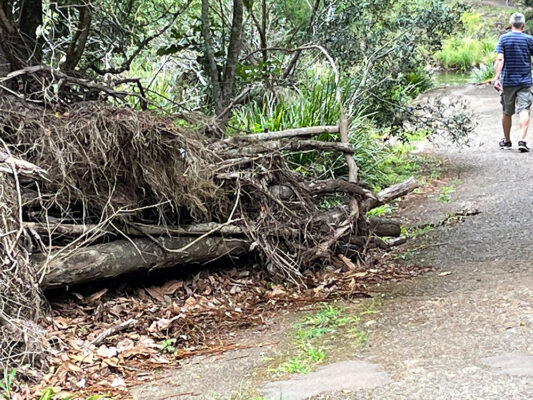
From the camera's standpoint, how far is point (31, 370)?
3453 millimetres

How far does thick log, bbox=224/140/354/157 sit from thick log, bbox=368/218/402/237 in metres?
0.70

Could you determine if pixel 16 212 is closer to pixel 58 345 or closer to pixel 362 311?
pixel 58 345

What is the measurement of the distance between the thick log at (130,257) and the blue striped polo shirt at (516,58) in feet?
19.7

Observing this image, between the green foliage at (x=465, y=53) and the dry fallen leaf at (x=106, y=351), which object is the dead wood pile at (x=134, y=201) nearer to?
the dry fallen leaf at (x=106, y=351)

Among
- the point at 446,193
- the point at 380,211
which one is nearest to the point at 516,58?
the point at 446,193

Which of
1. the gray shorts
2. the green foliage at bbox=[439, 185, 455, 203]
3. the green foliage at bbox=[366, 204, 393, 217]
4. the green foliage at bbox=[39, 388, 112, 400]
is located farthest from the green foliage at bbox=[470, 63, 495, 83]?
the green foliage at bbox=[39, 388, 112, 400]

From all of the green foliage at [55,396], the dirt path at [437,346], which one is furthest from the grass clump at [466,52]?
the green foliage at [55,396]

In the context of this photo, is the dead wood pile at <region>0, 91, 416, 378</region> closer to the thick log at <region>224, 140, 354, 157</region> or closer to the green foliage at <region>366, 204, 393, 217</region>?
the thick log at <region>224, 140, 354, 157</region>

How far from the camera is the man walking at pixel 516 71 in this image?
926 centimetres

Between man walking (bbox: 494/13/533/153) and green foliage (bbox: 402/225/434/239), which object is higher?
man walking (bbox: 494/13/533/153)

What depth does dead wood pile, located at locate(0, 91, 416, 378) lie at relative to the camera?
13.5ft

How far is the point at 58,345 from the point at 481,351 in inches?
96.5

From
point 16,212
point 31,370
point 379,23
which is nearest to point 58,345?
point 31,370

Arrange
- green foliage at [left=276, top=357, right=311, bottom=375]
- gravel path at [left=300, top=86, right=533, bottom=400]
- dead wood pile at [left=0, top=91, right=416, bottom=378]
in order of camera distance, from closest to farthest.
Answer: gravel path at [left=300, top=86, right=533, bottom=400] < green foliage at [left=276, top=357, right=311, bottom=375] < dead wood pile at [left=0, top=91, right=416, bottom=378]
